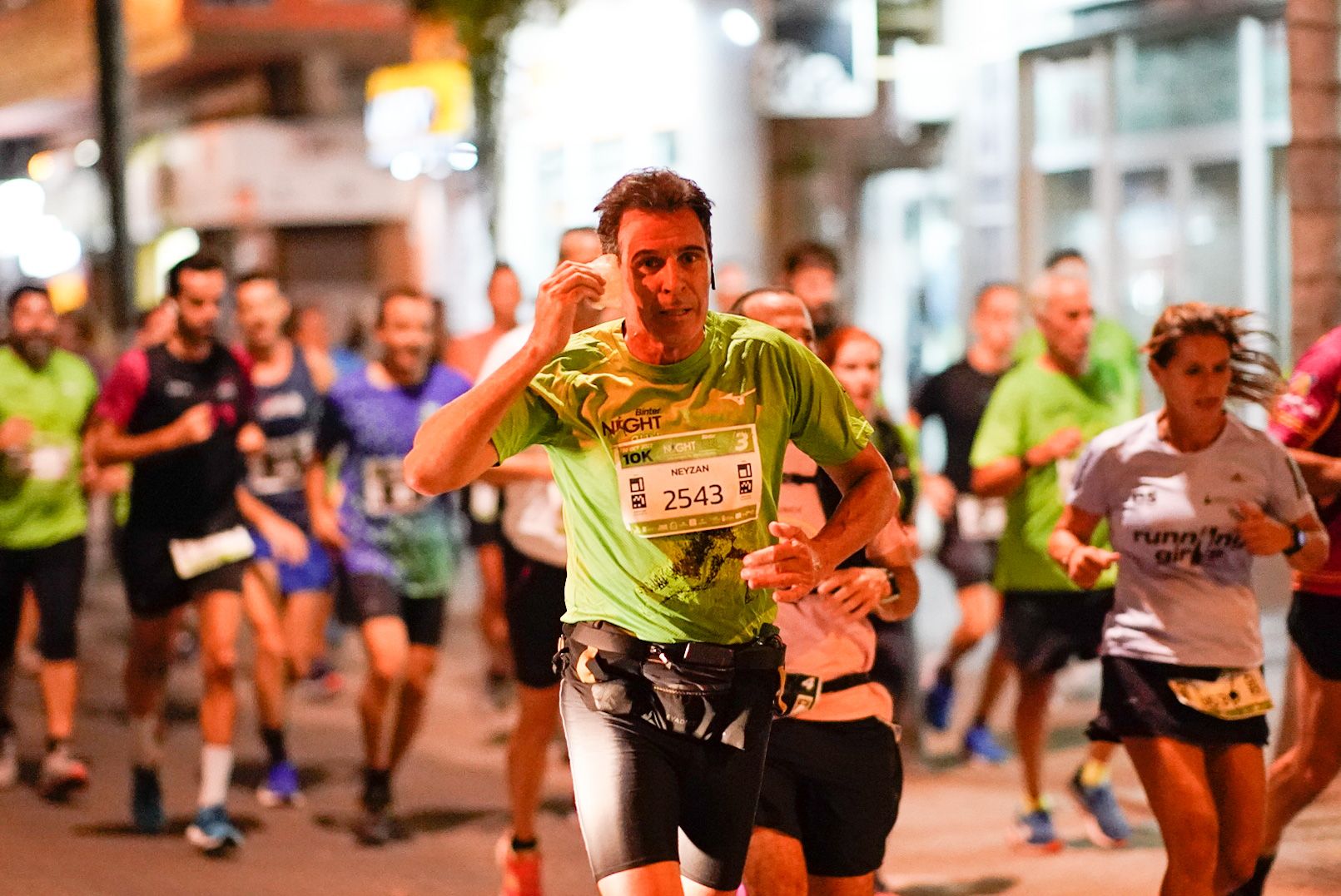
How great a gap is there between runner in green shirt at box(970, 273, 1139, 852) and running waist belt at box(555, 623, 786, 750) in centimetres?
336

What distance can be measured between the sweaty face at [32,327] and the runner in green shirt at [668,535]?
5380 mm

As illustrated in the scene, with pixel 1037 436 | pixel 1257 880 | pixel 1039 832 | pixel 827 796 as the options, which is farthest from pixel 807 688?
pixel 1037 436

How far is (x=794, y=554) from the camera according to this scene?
3.61 metres

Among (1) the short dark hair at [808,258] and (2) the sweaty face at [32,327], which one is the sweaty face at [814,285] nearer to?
(1) the short dark hair at [808,258]

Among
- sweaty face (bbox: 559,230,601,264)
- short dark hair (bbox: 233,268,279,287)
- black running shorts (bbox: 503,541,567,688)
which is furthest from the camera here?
short dark hair (bbox: 233,268,279,287)

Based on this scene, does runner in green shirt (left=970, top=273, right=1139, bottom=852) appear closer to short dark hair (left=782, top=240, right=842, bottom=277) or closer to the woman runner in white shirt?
short dark hair (left=782, top=240, right=842, bottom=277)

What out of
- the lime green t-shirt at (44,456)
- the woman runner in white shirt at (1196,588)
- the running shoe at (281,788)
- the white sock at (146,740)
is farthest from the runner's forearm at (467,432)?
the lime green t-shirt at (44,456)

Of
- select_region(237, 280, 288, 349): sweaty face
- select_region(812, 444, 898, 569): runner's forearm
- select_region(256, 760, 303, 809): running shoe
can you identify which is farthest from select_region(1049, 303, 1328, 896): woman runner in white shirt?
select_region(237, 280, 288, 349): sweaty face

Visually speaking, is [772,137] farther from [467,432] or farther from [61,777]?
[467,432]

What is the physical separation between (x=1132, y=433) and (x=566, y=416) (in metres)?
2.03

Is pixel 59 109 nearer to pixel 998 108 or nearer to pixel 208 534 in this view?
pixel 998 108

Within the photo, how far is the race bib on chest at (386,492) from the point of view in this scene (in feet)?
24.7

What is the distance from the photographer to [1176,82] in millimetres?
13867

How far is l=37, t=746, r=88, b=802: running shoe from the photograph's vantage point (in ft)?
26.9
